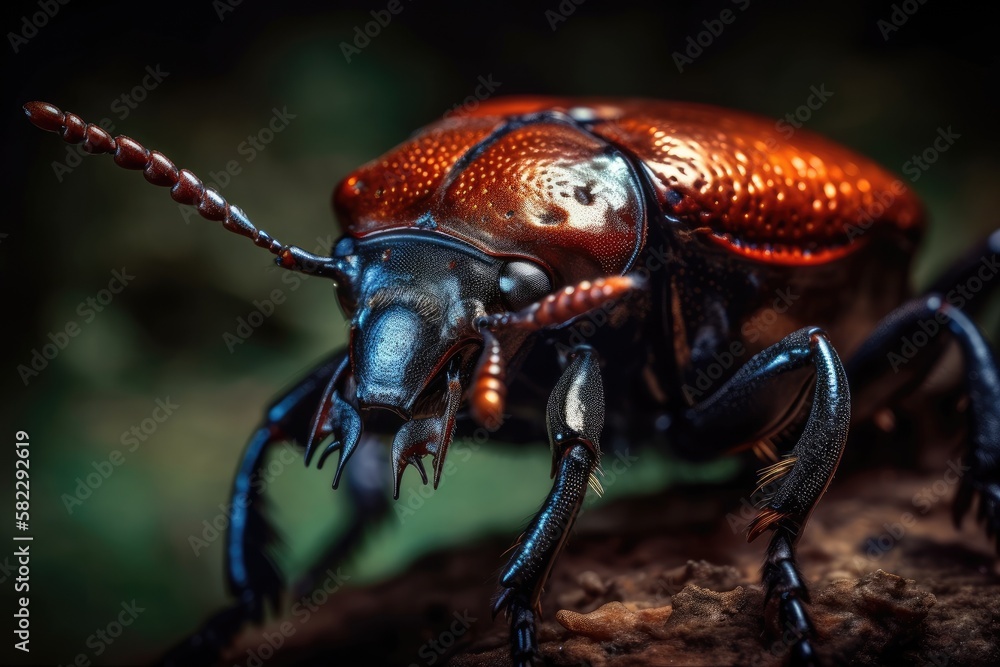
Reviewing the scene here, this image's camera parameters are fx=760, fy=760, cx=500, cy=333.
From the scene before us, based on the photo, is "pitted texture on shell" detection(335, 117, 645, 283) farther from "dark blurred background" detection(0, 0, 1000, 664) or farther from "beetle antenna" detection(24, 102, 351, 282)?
"dark blurred background" detection(0, 0, 1000, 664)

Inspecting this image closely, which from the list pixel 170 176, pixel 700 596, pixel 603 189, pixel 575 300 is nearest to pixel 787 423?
pixel 700 596

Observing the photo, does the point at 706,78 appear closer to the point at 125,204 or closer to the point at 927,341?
the point at 927,341

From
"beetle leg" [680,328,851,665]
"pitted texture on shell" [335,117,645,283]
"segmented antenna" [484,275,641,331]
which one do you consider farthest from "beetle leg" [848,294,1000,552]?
"segmented antenna" [484,275,641,331]

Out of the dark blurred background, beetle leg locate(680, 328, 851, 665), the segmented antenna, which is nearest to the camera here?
the segmented antenna

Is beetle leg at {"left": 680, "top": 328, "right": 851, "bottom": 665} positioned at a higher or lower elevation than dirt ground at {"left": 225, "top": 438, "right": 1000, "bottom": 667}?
higher

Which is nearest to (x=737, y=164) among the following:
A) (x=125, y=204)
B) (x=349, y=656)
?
(x=349, y=656)

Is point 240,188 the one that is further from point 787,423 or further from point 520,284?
point 787,423

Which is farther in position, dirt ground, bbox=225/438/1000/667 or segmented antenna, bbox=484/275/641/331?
dirt ground, bbox=225/438/1000/667

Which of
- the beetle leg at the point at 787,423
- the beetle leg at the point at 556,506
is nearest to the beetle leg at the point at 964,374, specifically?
the beetle leg at the point at 787,423
